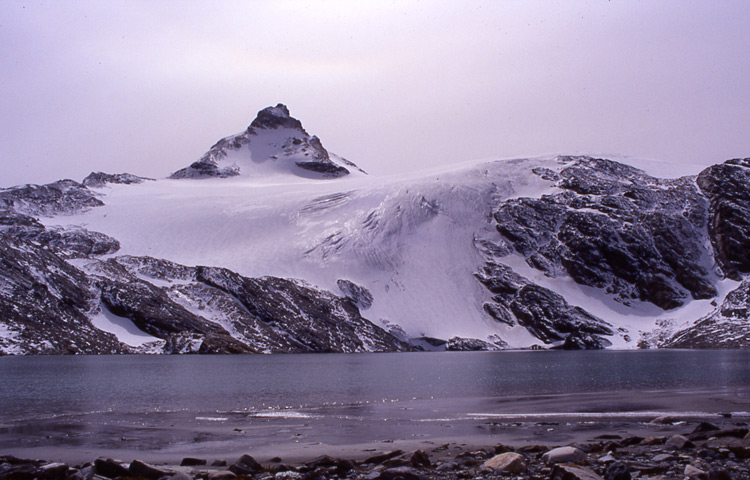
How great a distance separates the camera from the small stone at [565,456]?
86.5 feet

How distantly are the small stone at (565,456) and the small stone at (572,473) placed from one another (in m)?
3.21

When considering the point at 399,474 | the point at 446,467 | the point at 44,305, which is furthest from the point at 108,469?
the point at 44,305

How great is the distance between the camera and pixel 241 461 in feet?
85.5

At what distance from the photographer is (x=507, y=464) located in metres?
24.9

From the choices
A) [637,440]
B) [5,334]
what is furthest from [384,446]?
[5,334]

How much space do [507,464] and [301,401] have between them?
31.5 meters

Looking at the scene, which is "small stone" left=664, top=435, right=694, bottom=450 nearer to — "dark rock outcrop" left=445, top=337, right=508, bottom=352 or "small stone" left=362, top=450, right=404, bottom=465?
"small stone" left=362, top=450, right=404, bottom=465

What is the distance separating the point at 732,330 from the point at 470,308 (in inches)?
2409

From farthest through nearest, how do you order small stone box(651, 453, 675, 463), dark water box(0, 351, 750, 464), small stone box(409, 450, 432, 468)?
dark water box(0, 351, 750, 464) < small stone box(409, 450, 432, 468) < small stone box(651, 453, 675, 463)

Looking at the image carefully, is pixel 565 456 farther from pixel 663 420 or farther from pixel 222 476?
pixel 663 420

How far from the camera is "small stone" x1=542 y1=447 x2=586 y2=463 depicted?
26.4m

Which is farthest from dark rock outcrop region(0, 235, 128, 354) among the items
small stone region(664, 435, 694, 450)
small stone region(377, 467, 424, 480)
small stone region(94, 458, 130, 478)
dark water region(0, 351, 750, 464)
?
small stone region(664, 435, 694, 450)

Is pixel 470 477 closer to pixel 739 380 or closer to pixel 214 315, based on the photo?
pixel 739 380

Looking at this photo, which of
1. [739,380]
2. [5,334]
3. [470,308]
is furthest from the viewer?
[470,308]
